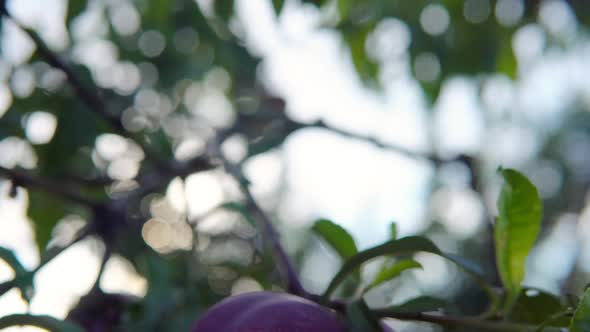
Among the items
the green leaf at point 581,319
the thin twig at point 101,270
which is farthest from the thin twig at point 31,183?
the green leaf at point 581,319

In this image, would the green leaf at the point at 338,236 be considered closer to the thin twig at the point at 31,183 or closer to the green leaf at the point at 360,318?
the green leaf at the point at 360,318

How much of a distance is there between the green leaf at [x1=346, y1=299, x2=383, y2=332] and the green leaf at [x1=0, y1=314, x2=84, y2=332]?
164 mm

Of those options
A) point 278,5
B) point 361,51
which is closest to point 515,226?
point 278,5

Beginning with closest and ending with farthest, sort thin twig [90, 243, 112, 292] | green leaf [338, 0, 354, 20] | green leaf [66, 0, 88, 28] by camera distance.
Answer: thin twig [90, 243, 112, 292] < green leaf [66, 0, 88, 28] < green leaf [338, 0, 354, 20]

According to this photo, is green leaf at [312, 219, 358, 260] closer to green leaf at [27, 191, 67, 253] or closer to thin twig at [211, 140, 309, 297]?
thin twig at [211, 140, 309, 297]

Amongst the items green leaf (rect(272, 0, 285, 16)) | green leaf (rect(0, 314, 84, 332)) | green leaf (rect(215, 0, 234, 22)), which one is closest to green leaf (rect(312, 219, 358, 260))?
green leaf (rect(0, 314, 84, 332))

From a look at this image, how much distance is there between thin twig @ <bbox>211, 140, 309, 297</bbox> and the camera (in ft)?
1.58

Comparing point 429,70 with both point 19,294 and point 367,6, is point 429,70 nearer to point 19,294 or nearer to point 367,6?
point 367,6

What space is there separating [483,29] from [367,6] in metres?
0.21

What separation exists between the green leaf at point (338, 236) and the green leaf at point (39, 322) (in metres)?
0.19

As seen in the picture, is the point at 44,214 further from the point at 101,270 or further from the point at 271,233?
the point at 271,233

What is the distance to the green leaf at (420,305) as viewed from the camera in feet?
1.52

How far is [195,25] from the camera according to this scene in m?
1.33

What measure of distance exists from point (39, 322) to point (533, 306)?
1.06 feet
